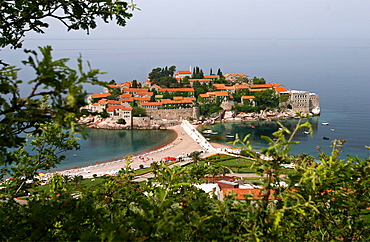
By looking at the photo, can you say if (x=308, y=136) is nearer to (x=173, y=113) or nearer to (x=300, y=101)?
(x=300, y=101)

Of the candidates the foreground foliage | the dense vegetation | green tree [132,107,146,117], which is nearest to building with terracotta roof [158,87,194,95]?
green tree [132,107,146,117]

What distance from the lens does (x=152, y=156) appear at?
20312 millimetres

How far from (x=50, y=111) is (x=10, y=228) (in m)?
1.06

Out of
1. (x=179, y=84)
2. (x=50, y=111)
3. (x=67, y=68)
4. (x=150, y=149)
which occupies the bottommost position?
(x=150, y=149)

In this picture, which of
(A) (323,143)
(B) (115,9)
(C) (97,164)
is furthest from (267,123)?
(B) (115,9)

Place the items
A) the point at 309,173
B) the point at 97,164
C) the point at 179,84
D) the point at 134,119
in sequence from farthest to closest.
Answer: the point at 179,84 → the point at 134,119 → the point at 97,164 → the point at 309,173

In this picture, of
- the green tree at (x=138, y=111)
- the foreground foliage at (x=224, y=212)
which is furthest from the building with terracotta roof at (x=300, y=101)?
the foreground foliage at (x=224, y=212)

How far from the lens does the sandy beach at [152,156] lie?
16.7 metres

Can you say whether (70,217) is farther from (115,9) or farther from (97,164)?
(97,164)

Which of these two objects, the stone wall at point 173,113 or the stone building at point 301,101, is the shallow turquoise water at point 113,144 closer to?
the stone wall at point 173,113

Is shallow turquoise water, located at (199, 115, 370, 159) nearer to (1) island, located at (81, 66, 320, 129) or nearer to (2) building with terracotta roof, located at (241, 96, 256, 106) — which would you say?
(1) island, located at (81, 66, 320, 129)

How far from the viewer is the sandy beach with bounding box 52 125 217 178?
1667 centimetres

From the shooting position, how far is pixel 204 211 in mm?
1701

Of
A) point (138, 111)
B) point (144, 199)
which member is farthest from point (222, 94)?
point (144, 199)
